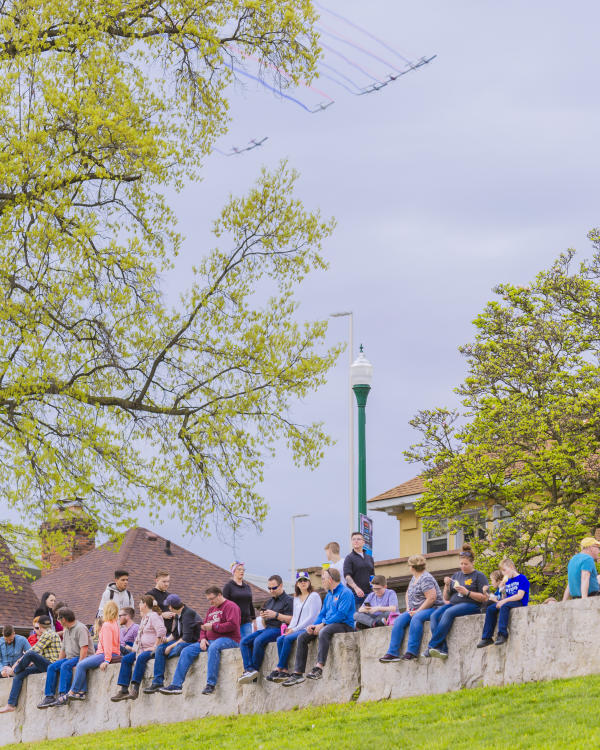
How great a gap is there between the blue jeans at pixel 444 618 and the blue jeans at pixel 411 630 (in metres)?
0.16

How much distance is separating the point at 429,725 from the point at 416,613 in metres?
2.03

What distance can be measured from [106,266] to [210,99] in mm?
3923

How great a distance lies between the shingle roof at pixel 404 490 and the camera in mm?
37375

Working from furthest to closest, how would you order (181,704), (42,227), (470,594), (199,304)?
(199,304)
(42,227)
(181,704)
(470,594)

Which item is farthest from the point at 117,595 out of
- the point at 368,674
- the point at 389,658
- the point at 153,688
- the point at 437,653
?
the point at 437,653

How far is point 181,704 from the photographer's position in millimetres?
16594

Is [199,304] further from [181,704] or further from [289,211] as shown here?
[181,704]

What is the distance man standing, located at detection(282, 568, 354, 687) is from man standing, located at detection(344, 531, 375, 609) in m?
1.08

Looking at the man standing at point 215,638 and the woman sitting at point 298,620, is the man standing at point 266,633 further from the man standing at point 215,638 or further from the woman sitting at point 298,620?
the man standing at point 215,638

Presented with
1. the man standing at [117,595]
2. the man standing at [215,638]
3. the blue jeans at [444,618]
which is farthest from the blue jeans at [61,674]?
the blue jeans at [444,618]

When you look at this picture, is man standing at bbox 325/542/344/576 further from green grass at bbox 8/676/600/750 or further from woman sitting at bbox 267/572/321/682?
green grass at bbox 8/676/600/750

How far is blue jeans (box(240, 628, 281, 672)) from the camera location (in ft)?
50.8

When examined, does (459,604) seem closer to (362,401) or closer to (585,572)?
(585,572)

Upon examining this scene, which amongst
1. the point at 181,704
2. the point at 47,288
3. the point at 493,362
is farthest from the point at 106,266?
the point at 493,362
